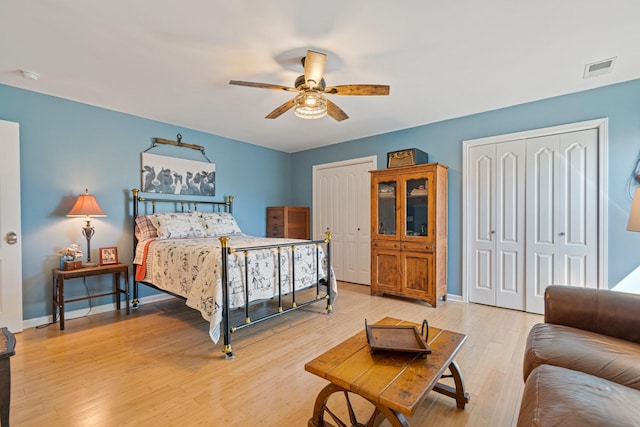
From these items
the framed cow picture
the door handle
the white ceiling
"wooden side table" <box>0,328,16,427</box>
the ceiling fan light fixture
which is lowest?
"wooden side table" <box>0,328,16,427</box>

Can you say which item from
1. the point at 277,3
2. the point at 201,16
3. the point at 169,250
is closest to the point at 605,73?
the point at 277,3

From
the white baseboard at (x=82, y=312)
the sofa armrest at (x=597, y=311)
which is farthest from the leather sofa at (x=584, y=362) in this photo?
the white baseboard at (x=82, y=312)

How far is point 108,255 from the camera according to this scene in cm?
347

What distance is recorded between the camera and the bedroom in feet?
9.64

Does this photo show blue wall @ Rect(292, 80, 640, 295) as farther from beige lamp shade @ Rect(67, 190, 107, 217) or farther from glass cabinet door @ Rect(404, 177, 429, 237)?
beige lamp shade @ Rect(67, 190, 107, 217)

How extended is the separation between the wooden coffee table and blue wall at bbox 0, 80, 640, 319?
106 inches

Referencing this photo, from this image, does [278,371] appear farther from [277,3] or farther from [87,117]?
[87,117]

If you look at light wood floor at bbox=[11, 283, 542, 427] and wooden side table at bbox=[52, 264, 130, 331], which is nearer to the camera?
light wood floor at bbox=[11, 283, 542, 427]

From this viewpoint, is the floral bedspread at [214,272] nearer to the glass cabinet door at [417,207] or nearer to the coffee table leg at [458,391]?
the glass cabinet door at [417,207]

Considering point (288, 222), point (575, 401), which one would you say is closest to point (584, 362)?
point (575, 401)

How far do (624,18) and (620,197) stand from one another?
179cm

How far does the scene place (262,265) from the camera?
9.32ft

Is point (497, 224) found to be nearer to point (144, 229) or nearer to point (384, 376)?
point (384, 376)

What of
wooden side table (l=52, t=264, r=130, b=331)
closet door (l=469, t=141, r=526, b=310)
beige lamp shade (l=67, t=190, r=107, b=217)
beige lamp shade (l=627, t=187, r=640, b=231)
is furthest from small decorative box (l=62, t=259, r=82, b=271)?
beige lamp shade (l=627, t=187, r=640, b=231)
